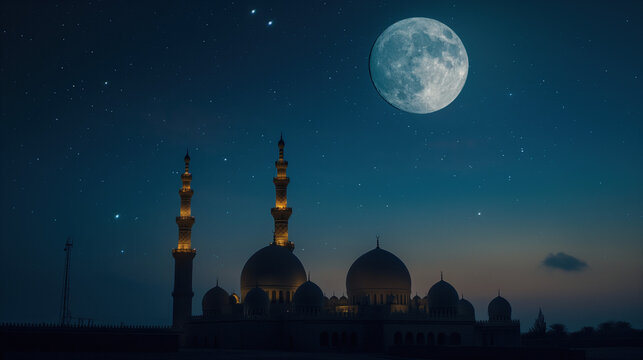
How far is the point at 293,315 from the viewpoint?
153 feet

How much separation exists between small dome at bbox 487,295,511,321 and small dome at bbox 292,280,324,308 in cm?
1478

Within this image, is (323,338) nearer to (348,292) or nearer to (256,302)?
(256,302)

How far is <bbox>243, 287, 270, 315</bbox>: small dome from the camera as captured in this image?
4762cm

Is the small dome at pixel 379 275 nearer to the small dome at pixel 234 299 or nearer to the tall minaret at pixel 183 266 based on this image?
the small dome at pixel 234 299

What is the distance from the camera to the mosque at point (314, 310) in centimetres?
4619

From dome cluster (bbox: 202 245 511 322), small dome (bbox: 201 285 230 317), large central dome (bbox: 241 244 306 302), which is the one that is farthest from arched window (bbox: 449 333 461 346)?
small dome (bbox: 201 285 230 317)

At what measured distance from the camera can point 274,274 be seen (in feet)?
167

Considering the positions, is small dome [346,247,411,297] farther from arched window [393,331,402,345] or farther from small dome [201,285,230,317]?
small dome [201,285,230,317]

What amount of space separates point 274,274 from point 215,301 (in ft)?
19.7

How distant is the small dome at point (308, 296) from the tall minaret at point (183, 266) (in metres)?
10.6

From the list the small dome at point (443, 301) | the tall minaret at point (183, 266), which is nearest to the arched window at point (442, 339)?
the small dome at point (443, 301)

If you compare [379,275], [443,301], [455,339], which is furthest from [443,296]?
[379,275]

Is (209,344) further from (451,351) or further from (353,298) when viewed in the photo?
(451,351)

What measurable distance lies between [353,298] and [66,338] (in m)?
22.2
